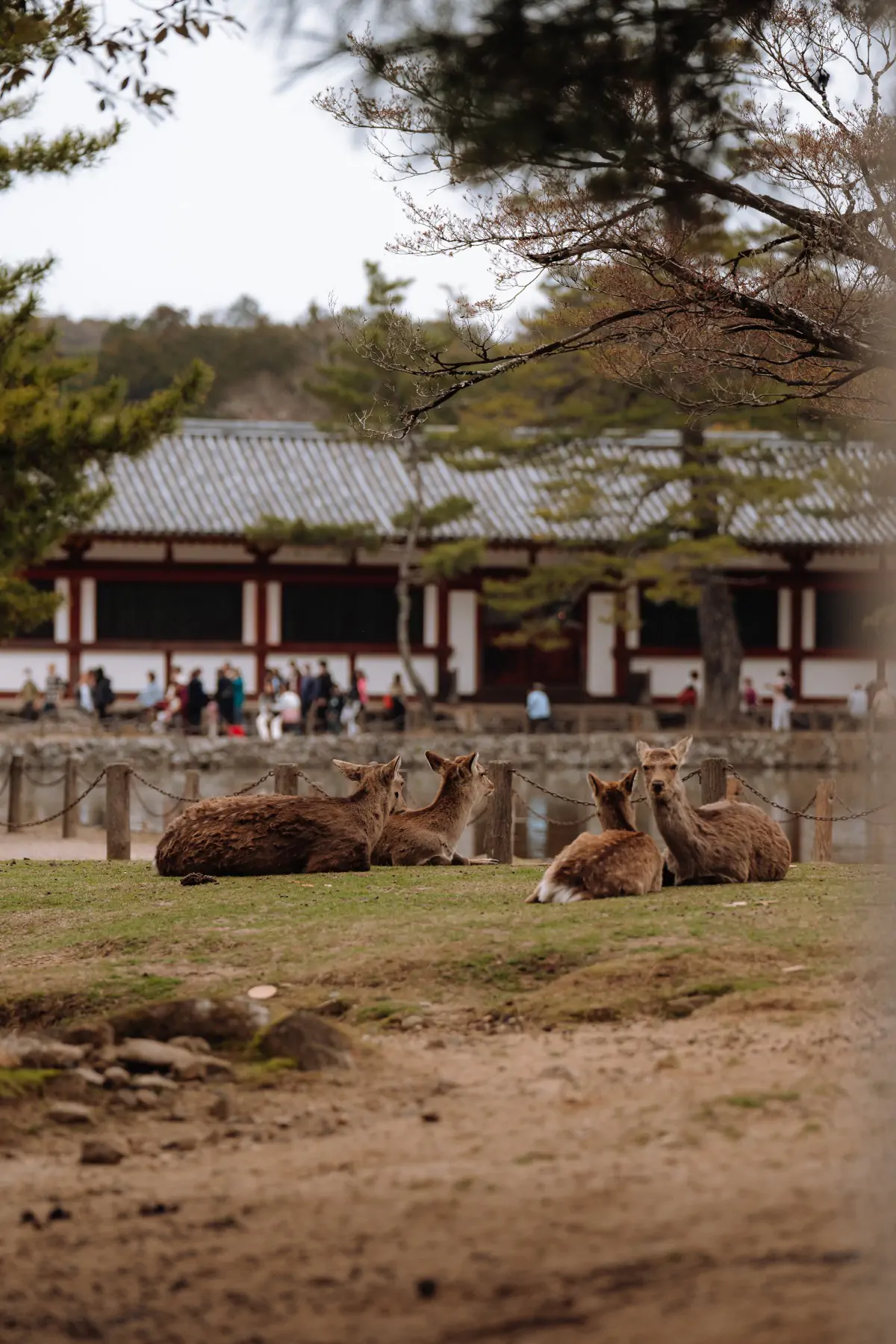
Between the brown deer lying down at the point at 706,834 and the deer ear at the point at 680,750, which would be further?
the deer ear at the point at 680,750

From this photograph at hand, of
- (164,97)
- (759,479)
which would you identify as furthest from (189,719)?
(164,97)

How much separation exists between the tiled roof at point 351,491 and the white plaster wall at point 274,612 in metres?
1.54

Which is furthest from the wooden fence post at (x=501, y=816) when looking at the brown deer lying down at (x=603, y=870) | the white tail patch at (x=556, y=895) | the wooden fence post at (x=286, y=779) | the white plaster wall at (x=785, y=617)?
the white plaster wall at (x=785, y=617)

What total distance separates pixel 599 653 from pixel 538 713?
14.9 ft

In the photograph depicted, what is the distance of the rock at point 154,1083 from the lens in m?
5.77

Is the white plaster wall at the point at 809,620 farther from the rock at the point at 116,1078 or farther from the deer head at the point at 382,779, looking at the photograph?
the rock at the point at 116,1078

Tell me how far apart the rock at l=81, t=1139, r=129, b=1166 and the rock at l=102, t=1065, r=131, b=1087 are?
56 cm

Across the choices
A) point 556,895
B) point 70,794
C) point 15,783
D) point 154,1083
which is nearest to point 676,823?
point 556,895

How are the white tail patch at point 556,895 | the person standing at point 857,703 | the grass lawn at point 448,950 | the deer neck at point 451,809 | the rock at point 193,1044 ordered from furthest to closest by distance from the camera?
the person standing at point 857,703, the deer neck at point 451,809, the white tail patch at point 556,895, the grass lawn at point 448,950, the rock at point 193,1044

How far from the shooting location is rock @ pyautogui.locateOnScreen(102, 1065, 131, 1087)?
229 inches

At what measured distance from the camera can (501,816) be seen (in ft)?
41.5

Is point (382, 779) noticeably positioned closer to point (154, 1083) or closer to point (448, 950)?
point (448, 950)

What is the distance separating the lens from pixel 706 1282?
381 centimetres

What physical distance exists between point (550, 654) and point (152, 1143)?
2975 centimetres
